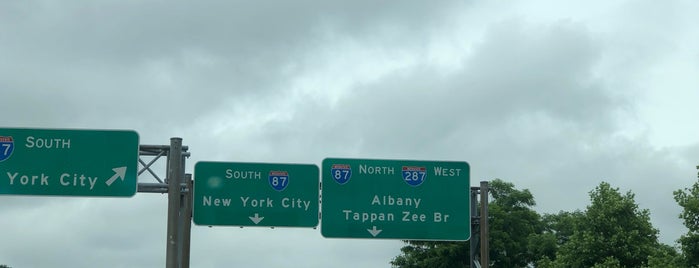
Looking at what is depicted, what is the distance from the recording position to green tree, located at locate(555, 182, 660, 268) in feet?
130

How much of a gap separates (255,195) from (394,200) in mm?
3185

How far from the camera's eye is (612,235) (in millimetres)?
40250

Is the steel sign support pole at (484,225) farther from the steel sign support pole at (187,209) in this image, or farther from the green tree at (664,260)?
the green tree at (664,260)

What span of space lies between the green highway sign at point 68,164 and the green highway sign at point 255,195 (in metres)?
2.04

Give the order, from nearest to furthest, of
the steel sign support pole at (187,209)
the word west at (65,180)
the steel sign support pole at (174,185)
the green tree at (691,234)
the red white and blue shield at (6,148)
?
the word west at (65,180), the red white and blue shield at (6,148), the steel sign support pole at (174,185), the steel sign support pole at (187,209), the green tree at (691,234)

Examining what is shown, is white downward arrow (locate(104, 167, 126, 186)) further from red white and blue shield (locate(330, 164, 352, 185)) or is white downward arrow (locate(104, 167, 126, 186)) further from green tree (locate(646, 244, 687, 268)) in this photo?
green tree (locate(646, 244, 687, 268))

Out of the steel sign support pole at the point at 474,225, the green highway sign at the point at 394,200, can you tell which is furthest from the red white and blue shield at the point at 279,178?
the steel sign support pole at the point at 474,225

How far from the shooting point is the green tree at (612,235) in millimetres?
39656

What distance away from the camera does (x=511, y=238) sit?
57.9 m

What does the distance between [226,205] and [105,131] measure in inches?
128

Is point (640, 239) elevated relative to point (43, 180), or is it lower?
elevated

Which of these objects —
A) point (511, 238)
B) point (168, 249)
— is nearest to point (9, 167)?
point (168, 249)

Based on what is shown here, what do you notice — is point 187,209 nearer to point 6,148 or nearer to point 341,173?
point 341,173

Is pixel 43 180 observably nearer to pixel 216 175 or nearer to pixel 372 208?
pixel 216 175
